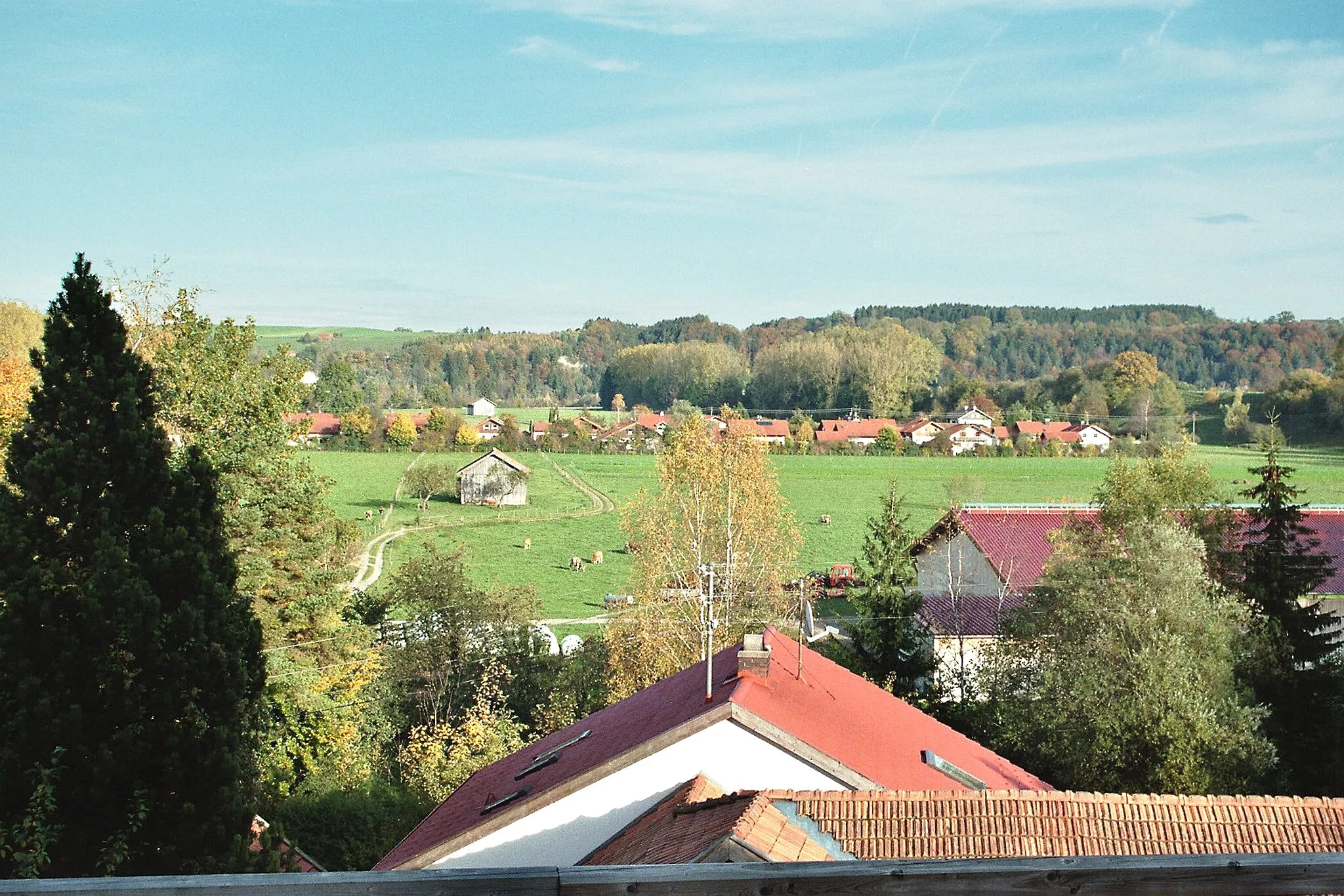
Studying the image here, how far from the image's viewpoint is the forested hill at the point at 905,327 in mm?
152625

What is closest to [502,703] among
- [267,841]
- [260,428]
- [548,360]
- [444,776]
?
[444,776]

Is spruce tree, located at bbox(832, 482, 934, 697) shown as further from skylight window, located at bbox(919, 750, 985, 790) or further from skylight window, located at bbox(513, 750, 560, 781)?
skylight window, located at bbox(513, 750, 560, 781)

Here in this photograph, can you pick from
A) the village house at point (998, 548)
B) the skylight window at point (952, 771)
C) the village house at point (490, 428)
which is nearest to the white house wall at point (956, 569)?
the village house at point (998, 548)

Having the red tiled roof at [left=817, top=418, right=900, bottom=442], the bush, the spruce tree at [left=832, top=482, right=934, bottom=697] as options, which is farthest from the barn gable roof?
the bush

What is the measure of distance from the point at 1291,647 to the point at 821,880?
24.5 meters

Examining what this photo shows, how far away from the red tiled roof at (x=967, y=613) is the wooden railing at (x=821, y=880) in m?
27.3

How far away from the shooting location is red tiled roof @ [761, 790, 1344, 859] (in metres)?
9.84

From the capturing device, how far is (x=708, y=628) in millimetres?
21891

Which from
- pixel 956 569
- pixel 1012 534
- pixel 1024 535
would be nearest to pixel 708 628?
pixel 956 569

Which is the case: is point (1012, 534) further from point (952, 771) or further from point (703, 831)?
point (703, 831)

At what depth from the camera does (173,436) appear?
23766 mm

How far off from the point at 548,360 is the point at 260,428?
147724 millimetres

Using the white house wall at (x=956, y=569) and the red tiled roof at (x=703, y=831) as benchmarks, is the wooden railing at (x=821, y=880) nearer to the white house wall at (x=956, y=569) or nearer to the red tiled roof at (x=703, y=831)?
the red tiled roof at (x=703, y=831)

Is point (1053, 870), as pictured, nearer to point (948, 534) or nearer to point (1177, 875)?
point (1177, 875)
